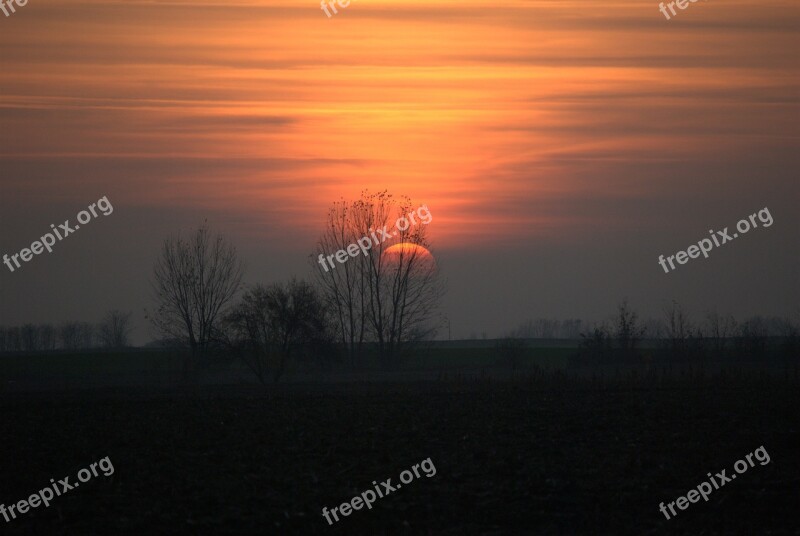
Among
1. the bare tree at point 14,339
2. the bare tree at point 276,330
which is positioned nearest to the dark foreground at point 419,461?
the bare tree at point 276,330

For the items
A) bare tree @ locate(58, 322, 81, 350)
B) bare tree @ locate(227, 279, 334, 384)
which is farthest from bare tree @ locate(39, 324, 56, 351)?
bare tree @ locate(227, 279, 334, 384)

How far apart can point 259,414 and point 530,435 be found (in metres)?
9.05

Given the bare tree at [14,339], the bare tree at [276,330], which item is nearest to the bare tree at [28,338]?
the bare tree at [14,339]

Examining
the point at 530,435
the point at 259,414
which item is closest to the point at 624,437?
the point at 530,435

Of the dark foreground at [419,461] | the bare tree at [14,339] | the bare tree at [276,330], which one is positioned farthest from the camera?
the bare tree at [14,339]

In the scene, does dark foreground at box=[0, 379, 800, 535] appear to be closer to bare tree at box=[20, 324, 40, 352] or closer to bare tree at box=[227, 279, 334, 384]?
bare tree at box=[227, 279, 334, 384]

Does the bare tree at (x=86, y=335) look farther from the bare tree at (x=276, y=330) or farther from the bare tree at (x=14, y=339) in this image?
the bare tree at (x=276, y=330)

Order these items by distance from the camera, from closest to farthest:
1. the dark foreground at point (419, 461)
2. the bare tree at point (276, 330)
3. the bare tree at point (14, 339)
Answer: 1. the dark foreground at point (419, 461)
2. the bare tree at point (276, 330)
3. the bare tree at point (14, 339)

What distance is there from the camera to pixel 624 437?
22156mm

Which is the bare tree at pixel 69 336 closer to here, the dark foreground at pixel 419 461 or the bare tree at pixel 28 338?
the bare tree at pixel 28 338

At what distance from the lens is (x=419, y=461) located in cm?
1989

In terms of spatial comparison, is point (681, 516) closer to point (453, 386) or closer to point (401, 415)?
point (401, 415)

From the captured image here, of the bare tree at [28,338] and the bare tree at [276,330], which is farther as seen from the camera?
the bare tree at [28,338]

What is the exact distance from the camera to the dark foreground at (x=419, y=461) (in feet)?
51.3
